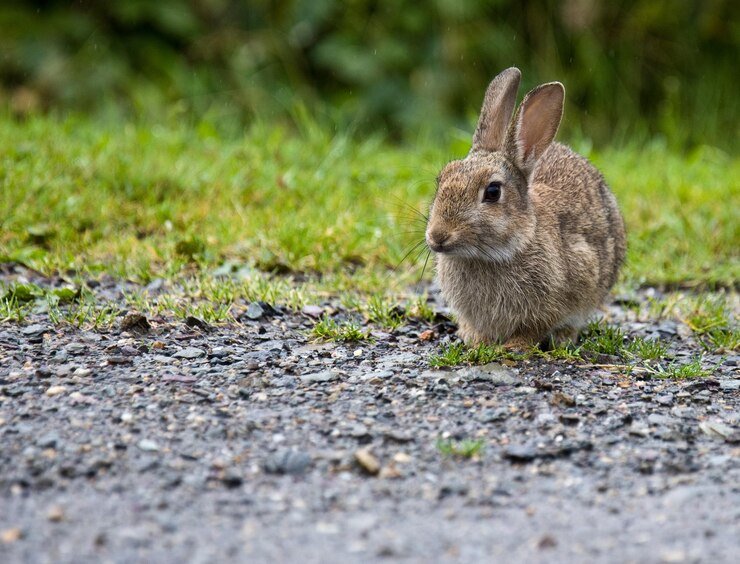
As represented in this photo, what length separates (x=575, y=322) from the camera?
475 cm

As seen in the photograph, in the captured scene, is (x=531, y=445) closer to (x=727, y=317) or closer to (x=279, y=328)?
(x=279, y=328)

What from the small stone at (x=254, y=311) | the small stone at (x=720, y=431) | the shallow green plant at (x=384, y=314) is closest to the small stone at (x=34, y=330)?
the small stone at (x=254, y=311)

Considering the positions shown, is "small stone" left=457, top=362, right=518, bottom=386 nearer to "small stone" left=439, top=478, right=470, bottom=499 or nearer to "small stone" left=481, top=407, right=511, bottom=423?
"small stone" left=481, top=407, right=511, bottom=423

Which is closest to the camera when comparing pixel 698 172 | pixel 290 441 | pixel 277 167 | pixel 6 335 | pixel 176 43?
pixel 290 441

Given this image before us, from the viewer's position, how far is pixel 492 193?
440 centimetres

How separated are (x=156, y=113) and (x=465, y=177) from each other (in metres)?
4.70

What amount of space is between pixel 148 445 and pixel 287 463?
0.47 meters

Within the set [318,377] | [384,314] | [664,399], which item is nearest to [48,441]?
[318,377]

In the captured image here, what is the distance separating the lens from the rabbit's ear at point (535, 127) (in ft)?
14.9

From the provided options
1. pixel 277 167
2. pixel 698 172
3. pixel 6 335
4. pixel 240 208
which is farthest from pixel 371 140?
pixel 6 335

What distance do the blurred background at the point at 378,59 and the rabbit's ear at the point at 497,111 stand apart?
387 cm

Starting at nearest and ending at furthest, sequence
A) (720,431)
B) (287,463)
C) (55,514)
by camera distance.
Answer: (55,514)
(287,463)
(720,431)

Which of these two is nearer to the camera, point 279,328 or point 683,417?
point 683,417

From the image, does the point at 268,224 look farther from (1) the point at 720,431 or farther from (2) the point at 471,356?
(1) the point at 720,431
